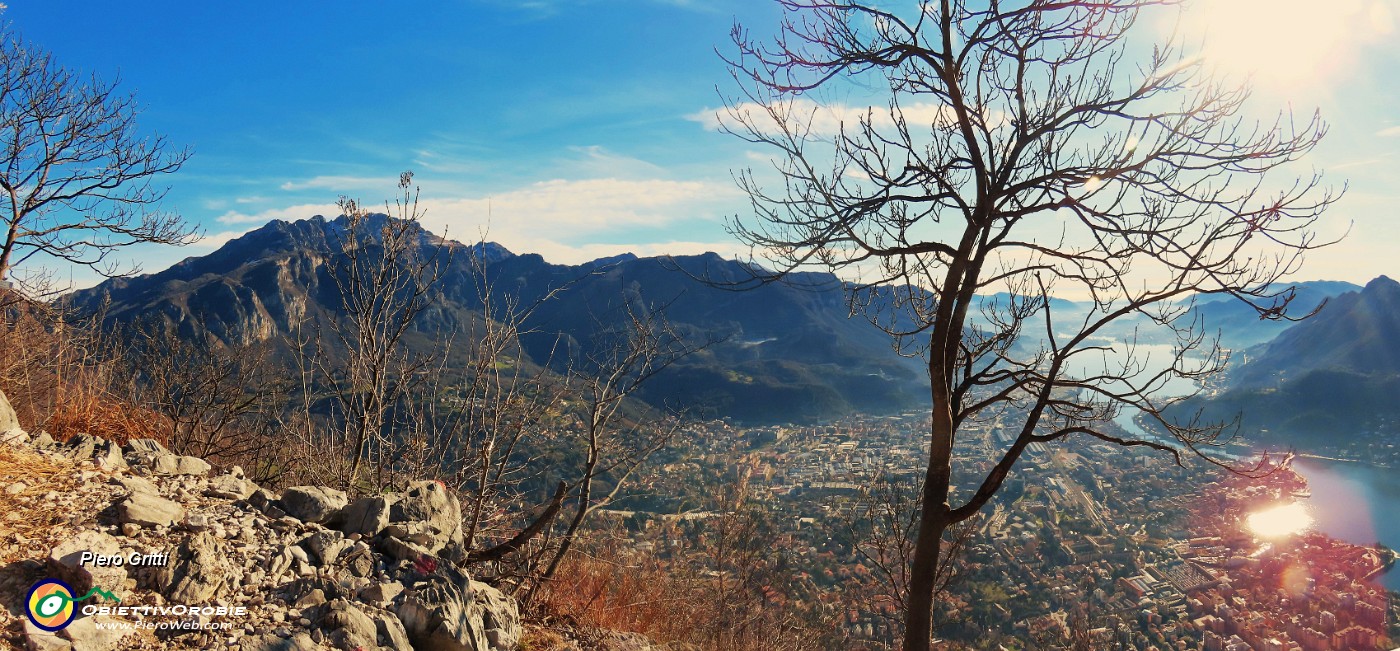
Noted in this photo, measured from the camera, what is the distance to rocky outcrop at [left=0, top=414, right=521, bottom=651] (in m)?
3.01

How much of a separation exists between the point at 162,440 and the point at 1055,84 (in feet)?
30.1

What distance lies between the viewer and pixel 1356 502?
37.8m

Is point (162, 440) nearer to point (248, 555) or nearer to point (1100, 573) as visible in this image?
point (248, 555)

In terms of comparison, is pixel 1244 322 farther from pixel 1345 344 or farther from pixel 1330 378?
pixel 1330 378

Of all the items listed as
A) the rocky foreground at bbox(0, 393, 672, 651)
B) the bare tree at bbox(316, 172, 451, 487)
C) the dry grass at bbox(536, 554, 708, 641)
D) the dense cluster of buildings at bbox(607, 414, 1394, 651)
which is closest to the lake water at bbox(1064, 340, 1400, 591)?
the dense cluster of buildings at bbox(607, 414, 1394, 651)

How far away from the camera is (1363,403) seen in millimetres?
51156

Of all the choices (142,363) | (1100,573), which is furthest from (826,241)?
(1100,573)

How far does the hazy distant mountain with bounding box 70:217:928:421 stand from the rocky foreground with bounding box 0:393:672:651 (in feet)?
79.2

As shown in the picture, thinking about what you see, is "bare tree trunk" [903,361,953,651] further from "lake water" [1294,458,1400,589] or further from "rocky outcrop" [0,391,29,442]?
"lake water" [1294,458,1400,589]

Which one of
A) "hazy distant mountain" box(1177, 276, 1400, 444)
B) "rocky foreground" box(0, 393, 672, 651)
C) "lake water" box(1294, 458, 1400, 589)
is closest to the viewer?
"rocky foreground" box(0, 393, 672, 651)

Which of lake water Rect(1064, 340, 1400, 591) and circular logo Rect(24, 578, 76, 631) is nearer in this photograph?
circular logo Rect(24, 578, 76, 631)

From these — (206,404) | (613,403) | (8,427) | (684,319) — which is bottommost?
(206,404)

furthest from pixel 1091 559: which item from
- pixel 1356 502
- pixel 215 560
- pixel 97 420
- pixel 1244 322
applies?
pixel 1244 322

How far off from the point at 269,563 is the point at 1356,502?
5416cm
